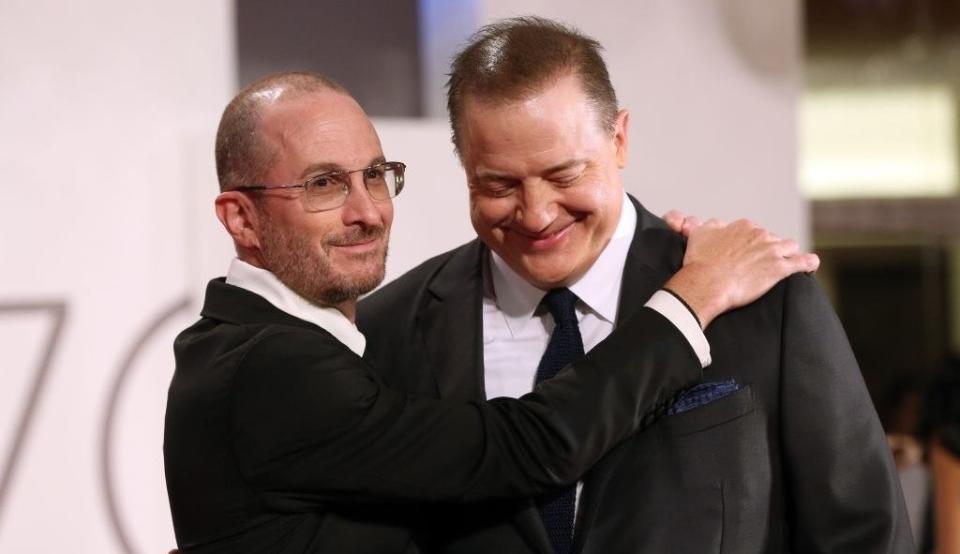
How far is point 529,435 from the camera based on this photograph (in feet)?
5.38

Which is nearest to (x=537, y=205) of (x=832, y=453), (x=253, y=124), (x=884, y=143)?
(x=253, y=124)

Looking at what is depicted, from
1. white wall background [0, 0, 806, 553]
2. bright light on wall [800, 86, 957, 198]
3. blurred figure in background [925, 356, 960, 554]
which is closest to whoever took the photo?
white wall background [0, 0, 806, 553]

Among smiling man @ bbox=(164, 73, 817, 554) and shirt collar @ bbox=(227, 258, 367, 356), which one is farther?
shirt collar @ bbox=(227, 258, 367, 356)

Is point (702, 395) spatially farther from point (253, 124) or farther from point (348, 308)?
point (253, 124)

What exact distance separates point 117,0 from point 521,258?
150 cm

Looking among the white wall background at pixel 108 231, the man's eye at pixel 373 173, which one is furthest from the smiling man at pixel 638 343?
the white wall background at pixel 108 231

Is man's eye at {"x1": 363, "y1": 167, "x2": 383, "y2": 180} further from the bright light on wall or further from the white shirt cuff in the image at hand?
the bright light on wall

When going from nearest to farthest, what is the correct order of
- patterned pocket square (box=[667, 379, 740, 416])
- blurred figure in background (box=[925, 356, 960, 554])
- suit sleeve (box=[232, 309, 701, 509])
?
suit sleeve (box=[232, 309, 701, 509]), patterned pocket square (box=[667, 379, 740, 416]), blurred figure in background (box=[925, 356, 960, 554])

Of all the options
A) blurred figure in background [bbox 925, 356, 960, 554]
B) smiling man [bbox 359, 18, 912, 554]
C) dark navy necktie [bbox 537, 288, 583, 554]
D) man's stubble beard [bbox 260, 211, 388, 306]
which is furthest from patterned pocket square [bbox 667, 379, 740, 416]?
blurred figure in background [bbox 925, 356, 960, 554]

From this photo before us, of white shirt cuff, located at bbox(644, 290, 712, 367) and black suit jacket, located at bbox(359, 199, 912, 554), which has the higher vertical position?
white shirt cuff, located at bbox(644, 290, 712, 367)

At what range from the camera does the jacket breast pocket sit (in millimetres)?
1726

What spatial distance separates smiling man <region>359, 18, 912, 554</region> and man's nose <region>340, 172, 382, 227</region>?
0.54 ft

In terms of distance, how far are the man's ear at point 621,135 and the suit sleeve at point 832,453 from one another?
0.34 meters

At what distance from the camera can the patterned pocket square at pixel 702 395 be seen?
1729 mm
